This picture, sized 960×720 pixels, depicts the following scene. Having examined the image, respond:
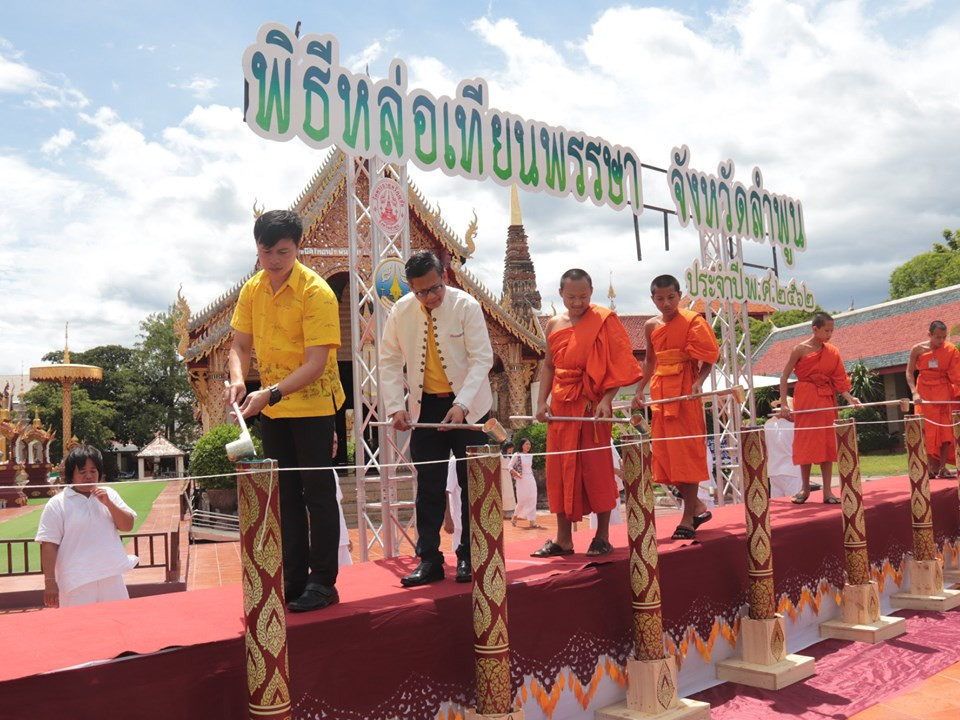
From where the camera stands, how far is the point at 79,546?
3.72 m

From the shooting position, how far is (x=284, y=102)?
470 centimetres

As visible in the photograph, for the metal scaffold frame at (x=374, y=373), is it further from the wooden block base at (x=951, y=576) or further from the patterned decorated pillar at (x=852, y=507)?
the wooden block base at (x=951, y=576)

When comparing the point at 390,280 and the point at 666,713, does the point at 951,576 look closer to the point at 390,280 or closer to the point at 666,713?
the point at 666,713

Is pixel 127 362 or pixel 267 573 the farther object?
pixel 127 362

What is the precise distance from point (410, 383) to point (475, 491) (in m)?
0.87

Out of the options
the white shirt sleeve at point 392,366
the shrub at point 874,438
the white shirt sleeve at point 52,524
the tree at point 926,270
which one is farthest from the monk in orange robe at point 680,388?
the tree at point 926,270

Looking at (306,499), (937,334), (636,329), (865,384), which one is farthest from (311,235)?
(636,329)

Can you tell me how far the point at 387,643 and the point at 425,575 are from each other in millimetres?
617

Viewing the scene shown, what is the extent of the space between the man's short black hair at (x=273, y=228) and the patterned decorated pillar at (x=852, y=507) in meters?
3.89

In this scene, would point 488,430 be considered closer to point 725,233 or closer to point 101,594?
point 101,594

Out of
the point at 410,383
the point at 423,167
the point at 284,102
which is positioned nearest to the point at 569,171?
the point at 423,167

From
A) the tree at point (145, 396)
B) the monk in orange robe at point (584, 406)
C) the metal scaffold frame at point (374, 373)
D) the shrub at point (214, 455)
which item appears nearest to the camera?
the monk in orange robe at point (584, 406)

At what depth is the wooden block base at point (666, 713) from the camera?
11.1 feet

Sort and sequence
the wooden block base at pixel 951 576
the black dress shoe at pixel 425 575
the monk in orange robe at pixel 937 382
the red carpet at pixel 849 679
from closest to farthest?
the black dress shoe at pixel 425 575 < the red carpet at pixel 849 679 < the wooden block base at pixel 951 576 < the monk in orange robe at pixel 937 382
